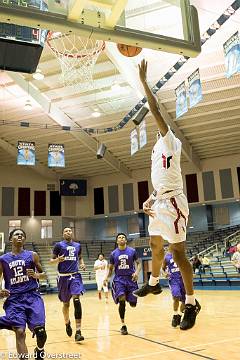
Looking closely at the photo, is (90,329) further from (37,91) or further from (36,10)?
(37,91)

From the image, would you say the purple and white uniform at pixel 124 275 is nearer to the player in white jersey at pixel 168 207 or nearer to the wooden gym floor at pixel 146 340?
the wooden gym floor at pixel 146 340

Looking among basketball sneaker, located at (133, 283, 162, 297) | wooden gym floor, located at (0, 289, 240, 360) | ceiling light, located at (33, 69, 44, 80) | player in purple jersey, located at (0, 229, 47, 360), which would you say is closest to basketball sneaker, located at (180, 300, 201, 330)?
basketball sneaker, located at (133, 283, 162, 297)

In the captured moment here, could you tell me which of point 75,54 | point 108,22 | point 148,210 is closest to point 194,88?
point 75,54

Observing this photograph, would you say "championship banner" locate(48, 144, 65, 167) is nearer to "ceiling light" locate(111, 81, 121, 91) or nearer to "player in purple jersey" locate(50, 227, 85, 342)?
"ceiling light" locate(111, 81, 121, 91)

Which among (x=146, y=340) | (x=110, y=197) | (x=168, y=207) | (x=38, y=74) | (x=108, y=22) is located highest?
(x=38, y=74)

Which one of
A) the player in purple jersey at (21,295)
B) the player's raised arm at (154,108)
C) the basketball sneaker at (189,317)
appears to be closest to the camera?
the basketball sneaker at (189,317)

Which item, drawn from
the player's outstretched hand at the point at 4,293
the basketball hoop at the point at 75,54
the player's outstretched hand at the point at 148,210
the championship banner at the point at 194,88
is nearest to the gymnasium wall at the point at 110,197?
the championship banner at the point at 194,88

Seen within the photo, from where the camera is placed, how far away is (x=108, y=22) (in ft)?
12.5

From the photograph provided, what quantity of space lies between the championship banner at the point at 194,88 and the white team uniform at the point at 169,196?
9.13 metres

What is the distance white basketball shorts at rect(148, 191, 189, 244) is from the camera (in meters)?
3.34

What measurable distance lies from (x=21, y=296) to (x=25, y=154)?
552 inches

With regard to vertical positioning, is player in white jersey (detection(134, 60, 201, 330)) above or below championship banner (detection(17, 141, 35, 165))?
below

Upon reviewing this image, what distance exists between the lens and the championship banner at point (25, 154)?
59.7 ft

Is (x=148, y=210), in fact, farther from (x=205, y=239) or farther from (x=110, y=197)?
(x=110, y=197)
